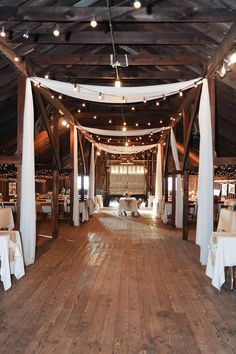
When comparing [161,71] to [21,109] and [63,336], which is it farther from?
[63,336]

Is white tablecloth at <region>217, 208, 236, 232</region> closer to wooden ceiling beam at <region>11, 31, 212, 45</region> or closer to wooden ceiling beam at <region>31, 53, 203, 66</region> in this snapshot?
wooden ceiling beam at <region>31, 53, 203, 66</region>

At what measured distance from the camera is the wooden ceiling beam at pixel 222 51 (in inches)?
186

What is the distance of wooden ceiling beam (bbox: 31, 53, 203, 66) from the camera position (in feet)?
20.1

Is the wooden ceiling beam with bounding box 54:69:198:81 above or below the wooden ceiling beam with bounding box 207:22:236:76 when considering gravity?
above

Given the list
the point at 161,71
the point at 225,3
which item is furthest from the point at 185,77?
the point at 225,3

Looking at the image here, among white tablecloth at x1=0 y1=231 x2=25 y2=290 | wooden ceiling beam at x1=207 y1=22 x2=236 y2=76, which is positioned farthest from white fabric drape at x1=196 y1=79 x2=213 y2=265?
white tablecloth at x1=0 y1=231 x2=25 y2=290

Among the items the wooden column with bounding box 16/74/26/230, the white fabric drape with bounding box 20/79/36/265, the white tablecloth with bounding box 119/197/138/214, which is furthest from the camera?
the white tablecloth with bounding box 119/197/138/214

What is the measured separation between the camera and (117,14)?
4715 millimetres

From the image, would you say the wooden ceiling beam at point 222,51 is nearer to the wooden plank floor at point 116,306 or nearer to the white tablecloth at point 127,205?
the wooden plank floor at point 116,306

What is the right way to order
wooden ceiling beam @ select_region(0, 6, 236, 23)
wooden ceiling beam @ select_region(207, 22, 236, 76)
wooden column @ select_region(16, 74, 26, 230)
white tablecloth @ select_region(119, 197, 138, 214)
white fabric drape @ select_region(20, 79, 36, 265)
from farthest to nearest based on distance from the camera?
white tablecloth @ select_region(119, 197, 138, 214) < wooden column @ select_region(16, 74, 26, 230) < white fabric drape @ select_region(20, 79, 36, 265) < wooden ceiling beam @ select_region(207, 22, 236, 76) < wooden ceiling beam @ select_region(0, 6, 236, 23)

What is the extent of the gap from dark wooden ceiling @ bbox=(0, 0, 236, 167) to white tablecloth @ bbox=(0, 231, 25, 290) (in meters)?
2.82

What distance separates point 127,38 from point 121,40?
10 cm

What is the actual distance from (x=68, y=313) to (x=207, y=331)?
1.38 metres

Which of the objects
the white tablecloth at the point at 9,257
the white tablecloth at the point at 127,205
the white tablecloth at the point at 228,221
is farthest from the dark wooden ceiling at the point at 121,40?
the white tablecloth at the point at 127,205
